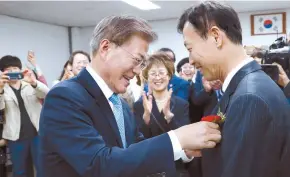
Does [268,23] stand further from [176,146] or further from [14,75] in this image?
[176,146]

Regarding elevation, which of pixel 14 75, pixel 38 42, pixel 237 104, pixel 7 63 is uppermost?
pixel 38 42

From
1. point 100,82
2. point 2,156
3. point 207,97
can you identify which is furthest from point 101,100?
point 2,156

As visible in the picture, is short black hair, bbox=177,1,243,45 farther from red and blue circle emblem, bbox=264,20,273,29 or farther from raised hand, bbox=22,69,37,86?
red and blue circle emblem, bbox=264,20,273,29

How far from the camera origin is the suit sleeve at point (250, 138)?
2.86 feet

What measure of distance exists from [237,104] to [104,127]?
0.46m

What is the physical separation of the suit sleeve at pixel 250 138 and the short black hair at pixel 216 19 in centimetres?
28

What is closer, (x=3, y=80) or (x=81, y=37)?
(x=3, y=80)

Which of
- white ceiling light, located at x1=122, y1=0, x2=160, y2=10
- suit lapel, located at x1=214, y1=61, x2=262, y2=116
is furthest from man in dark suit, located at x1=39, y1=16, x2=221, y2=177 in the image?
white ceiling light, located at x1=122, y1=0, x2=160, y2=10

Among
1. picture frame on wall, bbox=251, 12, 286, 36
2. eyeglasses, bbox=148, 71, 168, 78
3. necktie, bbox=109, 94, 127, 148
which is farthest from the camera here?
picture frame on wall, bbox=251, 12, 286, 36

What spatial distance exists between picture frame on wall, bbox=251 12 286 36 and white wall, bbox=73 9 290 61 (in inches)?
3.8

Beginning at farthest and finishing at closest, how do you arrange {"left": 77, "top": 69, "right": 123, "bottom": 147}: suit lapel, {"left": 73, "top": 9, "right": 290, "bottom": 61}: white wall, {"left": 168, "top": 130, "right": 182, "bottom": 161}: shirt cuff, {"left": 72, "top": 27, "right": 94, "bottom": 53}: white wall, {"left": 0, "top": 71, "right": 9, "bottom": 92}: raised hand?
{"left": 72, "top": 27, "right": 94, "bottom": 53}: white wall → {"left": 73, "top": 9, "right": 290, "bottom": 61}: white wall → {"left": 0, "top": 71, "right": 9, "bottom": 92}: raised hand → {"left": 77, "top": 69, "right": 123, "bottom": 147}: suit lapel → {"left": 168, "top": 130, "right": 182, "bottom": 161}: shirt cuff

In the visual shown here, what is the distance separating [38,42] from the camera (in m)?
8.09

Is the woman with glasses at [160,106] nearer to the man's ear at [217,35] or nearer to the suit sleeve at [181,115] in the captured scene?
the suit sleeve at [181,115]

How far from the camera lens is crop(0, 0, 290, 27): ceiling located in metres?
6.21
